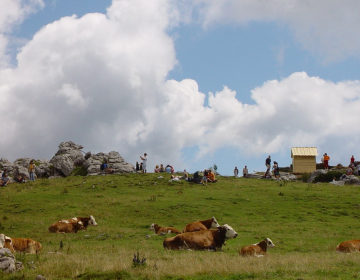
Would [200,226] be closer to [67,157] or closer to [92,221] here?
[92,221]

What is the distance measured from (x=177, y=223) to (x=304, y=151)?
122ft

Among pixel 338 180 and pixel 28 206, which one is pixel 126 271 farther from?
pixel 338 180

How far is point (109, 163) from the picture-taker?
56.5 m

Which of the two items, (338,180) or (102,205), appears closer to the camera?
(102,205)

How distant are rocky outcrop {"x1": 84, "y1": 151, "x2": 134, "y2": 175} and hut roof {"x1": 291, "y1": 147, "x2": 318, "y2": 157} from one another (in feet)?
73.2

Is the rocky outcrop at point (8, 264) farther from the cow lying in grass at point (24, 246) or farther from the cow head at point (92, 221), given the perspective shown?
the cow head at point (92, 221)

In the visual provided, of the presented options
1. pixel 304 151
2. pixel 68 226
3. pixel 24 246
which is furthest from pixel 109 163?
pixel 24 246

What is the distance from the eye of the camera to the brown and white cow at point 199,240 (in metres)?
17.4

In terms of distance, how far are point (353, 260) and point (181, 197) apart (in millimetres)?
22006

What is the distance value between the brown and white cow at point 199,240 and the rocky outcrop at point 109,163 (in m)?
35.5

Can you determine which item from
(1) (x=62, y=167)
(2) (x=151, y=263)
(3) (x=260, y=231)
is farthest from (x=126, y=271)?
(1) (x=62, y=167)

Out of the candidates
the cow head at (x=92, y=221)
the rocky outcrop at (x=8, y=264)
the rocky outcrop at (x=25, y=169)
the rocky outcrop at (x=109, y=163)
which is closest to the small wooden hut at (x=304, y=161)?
the rocky outcrop at (x=109, y=163)

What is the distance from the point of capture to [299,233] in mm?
23641

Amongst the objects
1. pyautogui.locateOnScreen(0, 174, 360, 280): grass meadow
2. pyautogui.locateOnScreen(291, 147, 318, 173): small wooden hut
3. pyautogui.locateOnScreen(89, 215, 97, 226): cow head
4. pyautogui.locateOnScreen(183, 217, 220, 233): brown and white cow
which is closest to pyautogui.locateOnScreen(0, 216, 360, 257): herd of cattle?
pyautogui.locateOnScreen(0, 174, 360, 280): grass meadow
